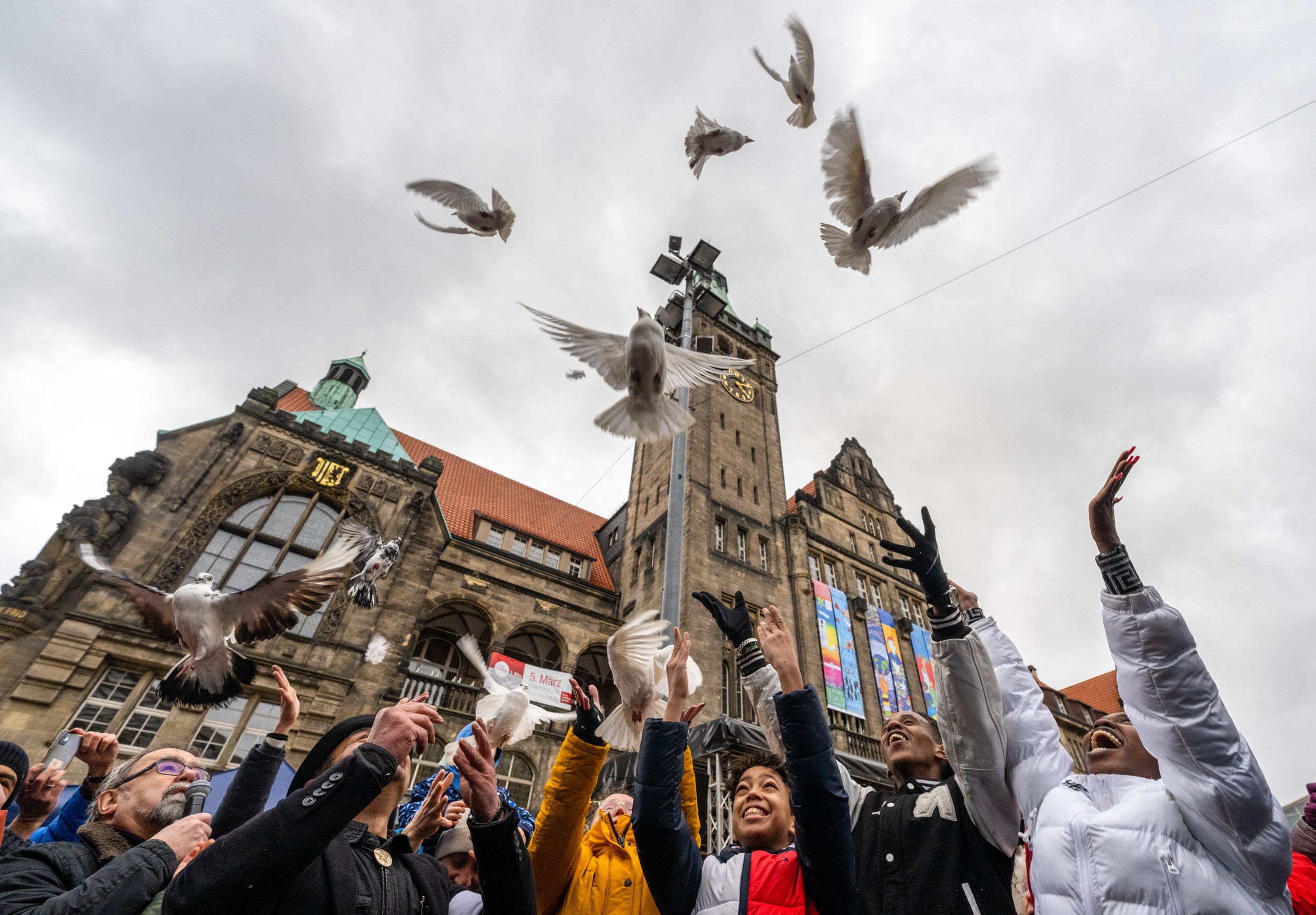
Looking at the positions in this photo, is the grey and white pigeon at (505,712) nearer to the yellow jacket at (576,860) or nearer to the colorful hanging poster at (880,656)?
the yellow jacket at (576,860)

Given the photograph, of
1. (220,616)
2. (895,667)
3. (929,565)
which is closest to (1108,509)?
(929,565)

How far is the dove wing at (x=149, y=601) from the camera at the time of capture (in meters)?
4.11

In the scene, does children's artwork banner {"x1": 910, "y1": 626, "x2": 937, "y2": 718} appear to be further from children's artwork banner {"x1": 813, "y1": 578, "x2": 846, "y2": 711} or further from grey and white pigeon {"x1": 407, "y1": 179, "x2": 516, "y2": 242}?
grey and white pigeon {"x1": 407, "y1": 179, "x2": 516, "y2": 242}

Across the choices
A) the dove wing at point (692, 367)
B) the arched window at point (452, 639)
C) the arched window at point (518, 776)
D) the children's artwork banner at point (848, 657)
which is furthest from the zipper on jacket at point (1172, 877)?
the children's artwork banner at point (848, 657)

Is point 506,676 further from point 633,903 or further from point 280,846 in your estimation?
point 280,846

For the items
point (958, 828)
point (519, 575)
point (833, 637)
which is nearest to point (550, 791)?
point (958, 828)

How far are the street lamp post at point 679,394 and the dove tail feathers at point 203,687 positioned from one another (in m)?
3.57

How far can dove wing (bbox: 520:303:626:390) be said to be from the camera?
4410 millimetres

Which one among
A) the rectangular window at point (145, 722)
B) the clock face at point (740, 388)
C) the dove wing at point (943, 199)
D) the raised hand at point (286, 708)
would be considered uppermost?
the clock face at point (740, 388)

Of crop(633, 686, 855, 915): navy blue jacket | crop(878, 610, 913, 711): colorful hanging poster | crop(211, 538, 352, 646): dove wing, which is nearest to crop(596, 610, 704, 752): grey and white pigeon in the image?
crop(633, 686, 855, 915): navy blue jacket

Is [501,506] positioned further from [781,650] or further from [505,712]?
[781,650]

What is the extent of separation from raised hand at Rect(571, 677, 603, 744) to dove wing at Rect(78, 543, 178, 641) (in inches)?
141

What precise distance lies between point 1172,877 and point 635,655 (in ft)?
7.44

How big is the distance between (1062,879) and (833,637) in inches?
727
